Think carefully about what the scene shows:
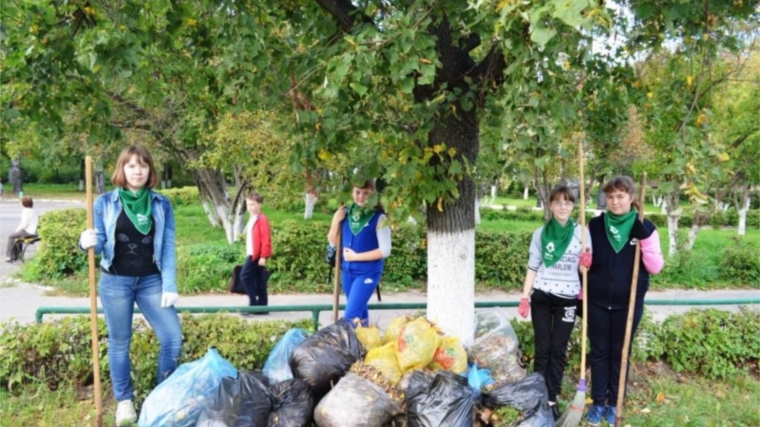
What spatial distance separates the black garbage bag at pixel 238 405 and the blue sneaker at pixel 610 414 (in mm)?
2455

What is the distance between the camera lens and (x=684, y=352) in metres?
4.71

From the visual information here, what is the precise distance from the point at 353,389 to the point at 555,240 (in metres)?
1.79

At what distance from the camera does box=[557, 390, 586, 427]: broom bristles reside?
11.6 feet

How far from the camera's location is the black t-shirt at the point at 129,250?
11.1ft

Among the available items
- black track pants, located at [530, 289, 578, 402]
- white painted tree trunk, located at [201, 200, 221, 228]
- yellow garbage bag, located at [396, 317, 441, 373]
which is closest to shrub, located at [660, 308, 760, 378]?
black track pants, located at [530, 289, 578, 402]

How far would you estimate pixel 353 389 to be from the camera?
322cm

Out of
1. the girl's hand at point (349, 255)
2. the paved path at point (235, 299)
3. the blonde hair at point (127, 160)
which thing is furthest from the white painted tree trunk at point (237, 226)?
the blonde hair at point (127, 160)

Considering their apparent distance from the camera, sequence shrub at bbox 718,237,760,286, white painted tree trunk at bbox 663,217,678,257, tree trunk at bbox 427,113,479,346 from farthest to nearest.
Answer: white painted tree trunk at bbox 663,217,678,257 < shrub at bbox 718,237,760,286 < tree trunk at bbox 427,113,479,346

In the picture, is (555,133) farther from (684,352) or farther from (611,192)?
(684,352)

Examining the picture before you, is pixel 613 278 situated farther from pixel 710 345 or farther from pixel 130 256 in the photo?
pixel 130 256

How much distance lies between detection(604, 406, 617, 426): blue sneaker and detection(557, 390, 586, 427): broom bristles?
0.33m

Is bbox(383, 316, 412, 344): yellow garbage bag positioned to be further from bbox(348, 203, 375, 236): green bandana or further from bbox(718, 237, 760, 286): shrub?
bbox(718, 237, 760, 286): shrub

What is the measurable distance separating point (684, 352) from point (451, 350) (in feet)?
8.15

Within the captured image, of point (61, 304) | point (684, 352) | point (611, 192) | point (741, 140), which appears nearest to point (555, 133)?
point (611, 192)
